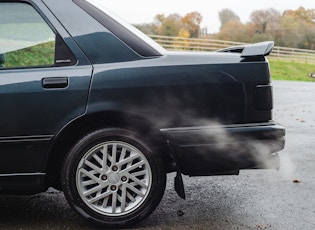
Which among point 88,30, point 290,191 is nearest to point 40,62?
point 88,30

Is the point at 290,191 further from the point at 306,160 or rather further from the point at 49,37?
the point at 49,37

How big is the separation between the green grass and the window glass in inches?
Result: 1343

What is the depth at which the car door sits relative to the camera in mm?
3635

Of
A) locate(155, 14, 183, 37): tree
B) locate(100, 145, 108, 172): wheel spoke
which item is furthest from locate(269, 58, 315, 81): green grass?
locate(100, 145, 108, 172): wheel spoke

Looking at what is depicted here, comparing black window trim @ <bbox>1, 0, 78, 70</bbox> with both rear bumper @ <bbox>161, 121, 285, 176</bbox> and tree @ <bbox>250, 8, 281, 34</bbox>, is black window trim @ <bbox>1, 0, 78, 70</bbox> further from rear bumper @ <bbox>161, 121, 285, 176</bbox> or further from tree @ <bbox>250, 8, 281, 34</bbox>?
tree @ <bbox>250, 8, 281, 34</bbox>

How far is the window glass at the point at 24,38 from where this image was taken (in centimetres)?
373

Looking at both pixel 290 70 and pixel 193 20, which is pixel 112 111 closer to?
pixel 290 70

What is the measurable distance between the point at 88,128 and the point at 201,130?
0.85m

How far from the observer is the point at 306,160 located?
6574 mm

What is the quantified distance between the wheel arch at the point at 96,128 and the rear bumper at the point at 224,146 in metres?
0.14

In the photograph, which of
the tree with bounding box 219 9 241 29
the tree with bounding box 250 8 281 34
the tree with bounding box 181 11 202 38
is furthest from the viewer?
the tree with bounding box 219 9 241 29

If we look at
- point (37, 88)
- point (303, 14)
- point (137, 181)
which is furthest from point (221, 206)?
point (303, 14)

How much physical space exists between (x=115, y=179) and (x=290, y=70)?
126 feet

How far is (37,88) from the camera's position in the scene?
3.63 metres
